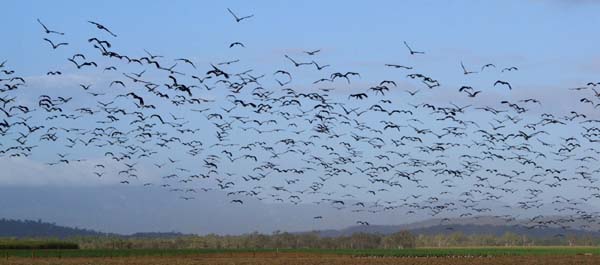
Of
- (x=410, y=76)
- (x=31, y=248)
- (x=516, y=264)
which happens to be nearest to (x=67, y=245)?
(x=31, y=248)

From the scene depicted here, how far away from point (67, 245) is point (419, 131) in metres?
111

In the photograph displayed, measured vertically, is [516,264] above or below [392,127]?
below

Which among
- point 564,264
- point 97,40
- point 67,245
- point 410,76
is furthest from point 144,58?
point 67,245

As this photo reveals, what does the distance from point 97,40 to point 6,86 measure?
24.8 ft

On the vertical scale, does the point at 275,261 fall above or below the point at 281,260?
below

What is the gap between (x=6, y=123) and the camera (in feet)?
133

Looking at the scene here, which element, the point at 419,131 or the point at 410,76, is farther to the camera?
the point at 419,131

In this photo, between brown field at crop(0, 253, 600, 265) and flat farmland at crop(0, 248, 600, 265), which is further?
flat farmland at crop(0, 248, 600, 265)

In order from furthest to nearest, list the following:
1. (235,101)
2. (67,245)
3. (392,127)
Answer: (67,245) < (392,127) < (235,101)

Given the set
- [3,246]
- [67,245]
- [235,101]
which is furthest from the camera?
[67,245]

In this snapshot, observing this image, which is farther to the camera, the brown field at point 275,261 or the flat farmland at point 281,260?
the flat farmland at point 281,260

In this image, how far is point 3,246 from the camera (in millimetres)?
134375

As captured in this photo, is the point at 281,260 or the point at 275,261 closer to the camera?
the point at 275,261

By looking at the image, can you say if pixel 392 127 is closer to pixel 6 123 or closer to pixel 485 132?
pixel 485 132
